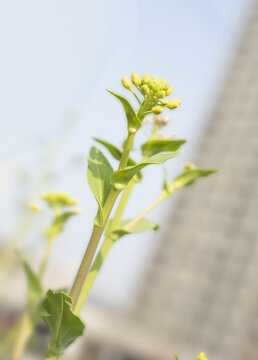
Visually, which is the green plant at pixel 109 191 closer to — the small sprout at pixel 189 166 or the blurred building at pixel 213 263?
the small sprout at pixel 189 166

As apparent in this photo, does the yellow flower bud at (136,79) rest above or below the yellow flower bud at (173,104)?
above

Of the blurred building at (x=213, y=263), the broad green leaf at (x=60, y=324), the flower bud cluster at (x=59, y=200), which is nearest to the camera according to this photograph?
the broad green leaf at (x=60, y=324)

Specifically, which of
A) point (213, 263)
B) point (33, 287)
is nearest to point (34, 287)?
point (33, 287)

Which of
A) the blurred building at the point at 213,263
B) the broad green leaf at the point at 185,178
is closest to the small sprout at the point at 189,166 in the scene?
the broad green leaf at the point at 185,178

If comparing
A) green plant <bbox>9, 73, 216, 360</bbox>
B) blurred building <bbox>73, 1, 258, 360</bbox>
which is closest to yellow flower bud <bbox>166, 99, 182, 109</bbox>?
green plant <bbox>9, 73, 216, 360</bbox>

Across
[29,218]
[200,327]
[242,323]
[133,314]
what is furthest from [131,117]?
[133,314]

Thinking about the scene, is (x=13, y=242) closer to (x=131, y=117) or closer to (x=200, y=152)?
(x=131, y=117)

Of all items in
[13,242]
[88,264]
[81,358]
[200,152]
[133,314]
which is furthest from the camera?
[200,152]

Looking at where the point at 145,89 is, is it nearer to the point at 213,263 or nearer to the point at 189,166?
the point at 189,166
